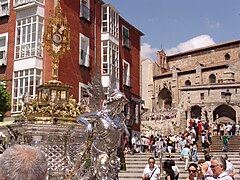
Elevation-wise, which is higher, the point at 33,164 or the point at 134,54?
the point at 134,54

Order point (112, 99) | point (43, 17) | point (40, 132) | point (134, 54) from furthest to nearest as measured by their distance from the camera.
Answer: point (134, 54), point (43, 17), point (40, 132), point (112, 99)

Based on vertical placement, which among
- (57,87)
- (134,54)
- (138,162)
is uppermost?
(134,54)

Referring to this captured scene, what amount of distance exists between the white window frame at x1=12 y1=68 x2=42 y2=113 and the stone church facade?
117 feet

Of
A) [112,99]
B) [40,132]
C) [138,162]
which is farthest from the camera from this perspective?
[138,162]

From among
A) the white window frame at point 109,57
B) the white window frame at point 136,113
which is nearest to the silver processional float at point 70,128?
the white window frame at point 109,57

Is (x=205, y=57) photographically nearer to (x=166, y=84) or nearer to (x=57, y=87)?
(x=166, y=84)

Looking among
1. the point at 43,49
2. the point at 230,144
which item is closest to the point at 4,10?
the point at 43,49

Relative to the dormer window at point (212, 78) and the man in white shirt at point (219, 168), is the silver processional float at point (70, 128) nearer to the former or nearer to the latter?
the man in white shirt at point (219, 168)

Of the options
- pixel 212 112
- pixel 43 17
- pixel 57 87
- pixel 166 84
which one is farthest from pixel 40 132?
pixel 166 84

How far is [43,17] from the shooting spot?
994 inches

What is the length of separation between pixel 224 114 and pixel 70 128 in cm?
5256

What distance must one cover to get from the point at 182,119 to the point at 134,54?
25.9 meters

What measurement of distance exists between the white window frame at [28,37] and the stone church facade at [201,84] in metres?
35.4

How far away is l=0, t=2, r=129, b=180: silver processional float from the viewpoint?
6.25 meters
